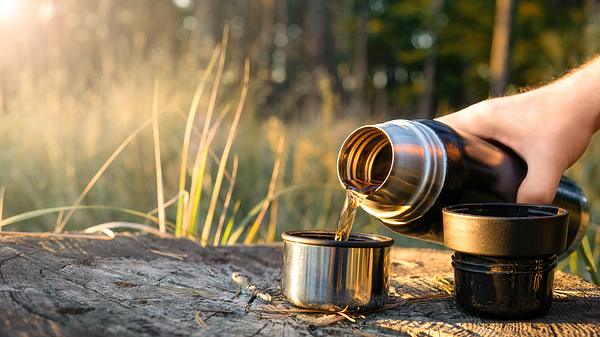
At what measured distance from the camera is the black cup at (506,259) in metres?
1.41

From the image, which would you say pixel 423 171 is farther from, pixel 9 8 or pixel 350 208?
pixel 9 8

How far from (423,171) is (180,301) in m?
0.66

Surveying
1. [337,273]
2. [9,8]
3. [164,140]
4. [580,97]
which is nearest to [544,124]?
[580,97]

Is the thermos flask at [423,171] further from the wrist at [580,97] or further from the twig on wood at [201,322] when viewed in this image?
the twig on wood at [201,322]

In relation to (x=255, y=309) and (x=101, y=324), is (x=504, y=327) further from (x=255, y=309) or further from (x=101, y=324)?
(x=101, y=324)

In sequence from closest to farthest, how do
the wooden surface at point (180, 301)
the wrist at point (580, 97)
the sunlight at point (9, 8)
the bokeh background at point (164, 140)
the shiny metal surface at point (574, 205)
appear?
the wooden surface at point (180, 301) < the wrist at point (580, 97) < the shiny metal surface at point (574, 205) < the bokeh background at point (164, 140) < the sunlight at point (9, 8)

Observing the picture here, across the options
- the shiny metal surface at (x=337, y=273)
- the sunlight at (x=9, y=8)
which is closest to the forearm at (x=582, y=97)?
the shiny metal surface at (x=337, y=273)

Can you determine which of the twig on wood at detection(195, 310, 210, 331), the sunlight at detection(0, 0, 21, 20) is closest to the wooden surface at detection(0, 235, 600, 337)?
the twig on wood at detection(195, 310, 210, 331)

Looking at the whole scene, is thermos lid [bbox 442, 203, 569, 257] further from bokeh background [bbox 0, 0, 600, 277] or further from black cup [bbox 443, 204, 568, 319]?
bokeh background [bbox 0, 0, 600, 277]

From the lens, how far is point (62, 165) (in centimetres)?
384

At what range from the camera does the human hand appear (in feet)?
5.58

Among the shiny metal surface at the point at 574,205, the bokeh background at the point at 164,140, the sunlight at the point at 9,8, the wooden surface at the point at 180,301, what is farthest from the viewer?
the sunlight at the point at 9,8

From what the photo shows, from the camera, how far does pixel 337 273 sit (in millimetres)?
1472

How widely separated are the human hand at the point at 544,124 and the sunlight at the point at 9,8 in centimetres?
460
